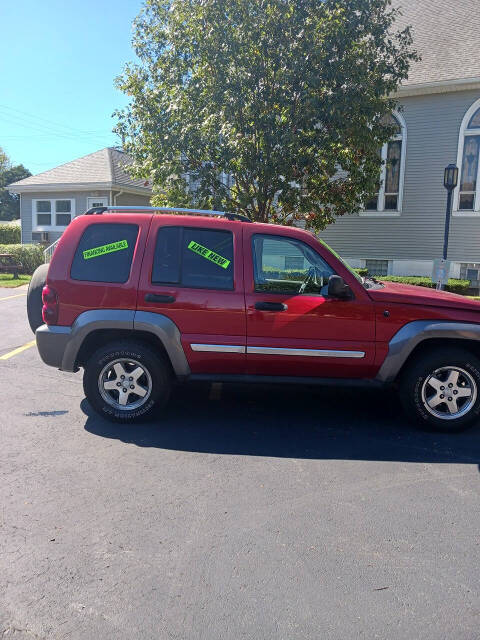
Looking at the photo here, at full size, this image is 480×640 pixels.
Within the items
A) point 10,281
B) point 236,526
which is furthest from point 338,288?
point 10,281

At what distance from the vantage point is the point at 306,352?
4.62 meters

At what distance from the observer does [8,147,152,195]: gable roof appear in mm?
22359

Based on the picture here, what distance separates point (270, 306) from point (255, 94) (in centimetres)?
657

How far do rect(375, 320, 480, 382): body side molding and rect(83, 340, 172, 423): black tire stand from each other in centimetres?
211

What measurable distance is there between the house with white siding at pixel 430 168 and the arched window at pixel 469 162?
0.09 ft

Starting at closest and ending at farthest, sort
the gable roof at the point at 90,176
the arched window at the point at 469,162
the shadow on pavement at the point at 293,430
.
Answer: the shadow on pavement at the point at 293,430 < the arched window at the point at 469,162 < the gable roof at the point at 90,176

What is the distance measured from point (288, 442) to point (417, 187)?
13.0 meters

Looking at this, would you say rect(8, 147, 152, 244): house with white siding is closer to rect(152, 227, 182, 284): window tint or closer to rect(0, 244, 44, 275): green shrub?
rect(0, 244, 44, 275): green shrub

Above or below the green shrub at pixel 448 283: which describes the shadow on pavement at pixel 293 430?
below

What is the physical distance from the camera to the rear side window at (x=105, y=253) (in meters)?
4.69

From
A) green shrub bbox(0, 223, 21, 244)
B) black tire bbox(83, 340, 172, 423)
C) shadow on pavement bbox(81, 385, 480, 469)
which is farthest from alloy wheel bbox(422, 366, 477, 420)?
green shrub bbox(0, 223, 21, 244)

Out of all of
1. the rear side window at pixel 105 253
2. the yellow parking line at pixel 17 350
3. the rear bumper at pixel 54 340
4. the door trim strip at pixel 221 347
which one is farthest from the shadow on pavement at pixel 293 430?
the yellow parking line at pixel 17 350

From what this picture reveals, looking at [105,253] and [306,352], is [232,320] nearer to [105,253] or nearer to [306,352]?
[306,352]

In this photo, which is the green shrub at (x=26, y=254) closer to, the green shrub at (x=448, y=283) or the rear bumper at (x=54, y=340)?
the green shrub at (x=448, y=283)
